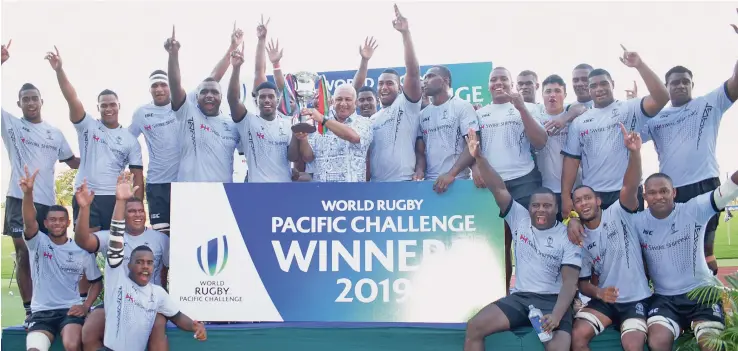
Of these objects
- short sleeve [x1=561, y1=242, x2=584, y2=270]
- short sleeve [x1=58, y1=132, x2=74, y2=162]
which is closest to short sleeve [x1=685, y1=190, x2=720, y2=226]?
short sleeve [x1=561, y1=242, x2=584, y2=270]

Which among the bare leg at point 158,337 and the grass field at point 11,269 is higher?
the bare leg at point 158,337

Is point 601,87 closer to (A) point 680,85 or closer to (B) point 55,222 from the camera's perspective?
Result: (A) point 680,85

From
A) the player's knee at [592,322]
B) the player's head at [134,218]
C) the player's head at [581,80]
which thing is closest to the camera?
the player's knee at [592,322]

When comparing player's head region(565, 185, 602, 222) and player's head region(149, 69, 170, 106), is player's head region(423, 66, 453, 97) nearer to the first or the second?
player's head region(565, 185, 602, 222)

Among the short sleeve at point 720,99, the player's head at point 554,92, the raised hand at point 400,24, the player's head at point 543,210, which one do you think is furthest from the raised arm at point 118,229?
the short sleeve at point 720,99

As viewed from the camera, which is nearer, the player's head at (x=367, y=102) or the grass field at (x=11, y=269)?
the player's head at (x=367, y=102)

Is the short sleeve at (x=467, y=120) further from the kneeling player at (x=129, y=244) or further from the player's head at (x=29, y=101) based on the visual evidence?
the player's head at (x=29, y=101)

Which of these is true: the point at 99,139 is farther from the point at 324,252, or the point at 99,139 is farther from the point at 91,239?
the point at 324,252

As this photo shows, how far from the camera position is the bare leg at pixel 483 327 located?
192 inches

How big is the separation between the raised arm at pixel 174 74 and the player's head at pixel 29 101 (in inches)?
57.9

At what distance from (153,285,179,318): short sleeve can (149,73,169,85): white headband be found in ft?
7.92

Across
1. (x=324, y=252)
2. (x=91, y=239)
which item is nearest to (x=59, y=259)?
(x=91, y=239)

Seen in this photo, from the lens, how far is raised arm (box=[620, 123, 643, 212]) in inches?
193

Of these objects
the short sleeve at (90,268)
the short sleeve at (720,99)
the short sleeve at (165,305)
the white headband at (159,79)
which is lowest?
the short sleeve at (165,305)
